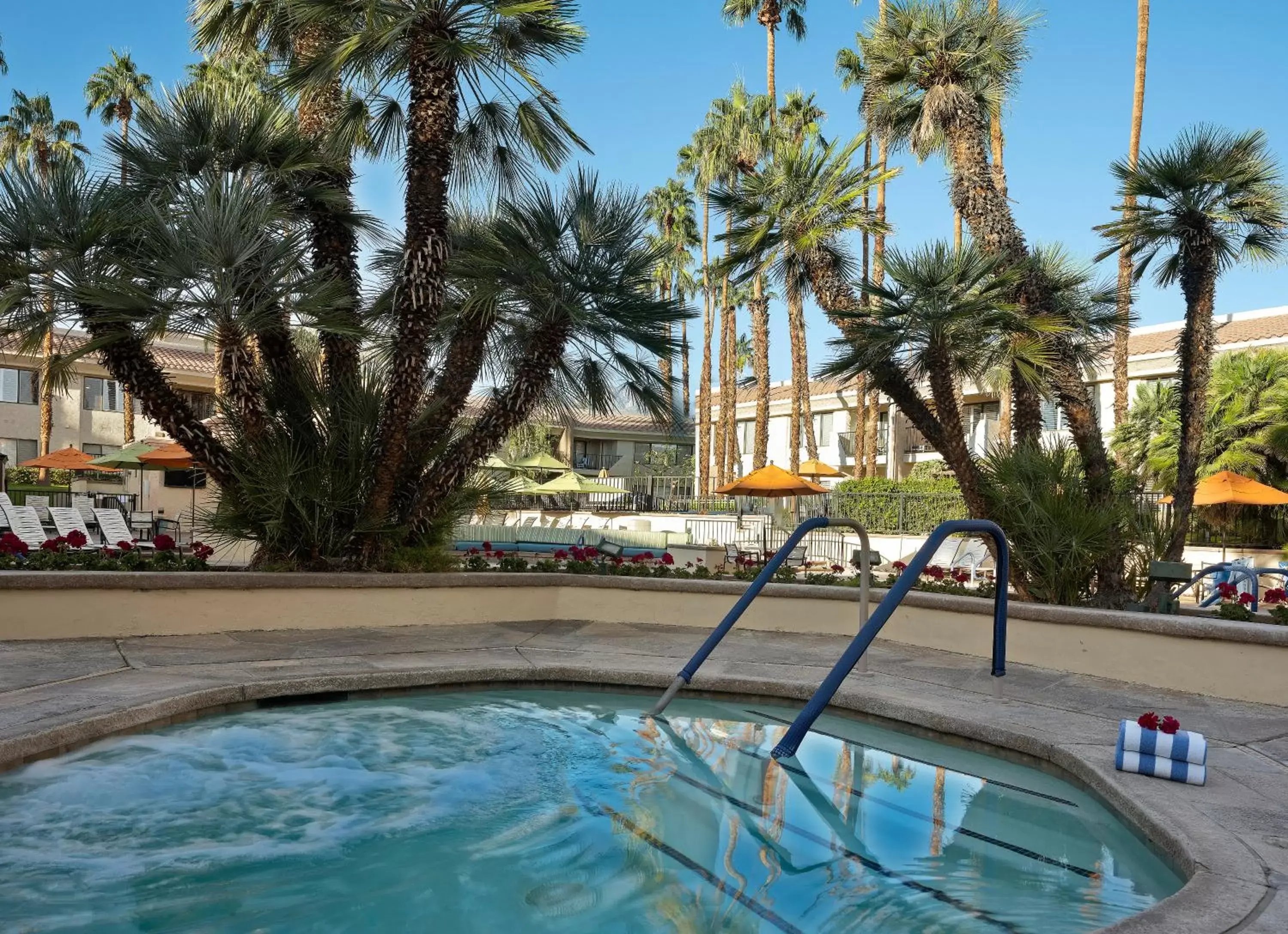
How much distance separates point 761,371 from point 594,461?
70.5ft

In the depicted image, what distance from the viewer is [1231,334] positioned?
26.4 meters

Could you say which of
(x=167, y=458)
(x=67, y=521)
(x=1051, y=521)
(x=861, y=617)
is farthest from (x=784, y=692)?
(x=167, y=458)

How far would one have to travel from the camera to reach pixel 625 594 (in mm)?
11141

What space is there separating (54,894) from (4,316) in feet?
21.5

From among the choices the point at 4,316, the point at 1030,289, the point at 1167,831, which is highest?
the point at 1030,289

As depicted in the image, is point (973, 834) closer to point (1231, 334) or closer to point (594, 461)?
point (1231, 334)

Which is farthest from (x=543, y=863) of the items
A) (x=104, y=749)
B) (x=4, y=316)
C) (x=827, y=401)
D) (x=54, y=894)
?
(x=827, y=401)

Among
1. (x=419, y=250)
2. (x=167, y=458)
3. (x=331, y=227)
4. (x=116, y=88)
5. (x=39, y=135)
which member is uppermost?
(x=116, y=88)

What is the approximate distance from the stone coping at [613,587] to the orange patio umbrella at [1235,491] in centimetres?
948

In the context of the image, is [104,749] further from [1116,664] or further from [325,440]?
[1116,664]

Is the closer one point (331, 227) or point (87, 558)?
point (87, 558)

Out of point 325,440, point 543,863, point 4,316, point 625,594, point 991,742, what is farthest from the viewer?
point 625,594

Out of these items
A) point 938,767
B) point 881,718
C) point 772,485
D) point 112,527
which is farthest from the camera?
point 772,485

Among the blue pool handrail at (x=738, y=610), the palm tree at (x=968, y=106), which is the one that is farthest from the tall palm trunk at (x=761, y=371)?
the blue pool handrail at (x=738, y=610)
